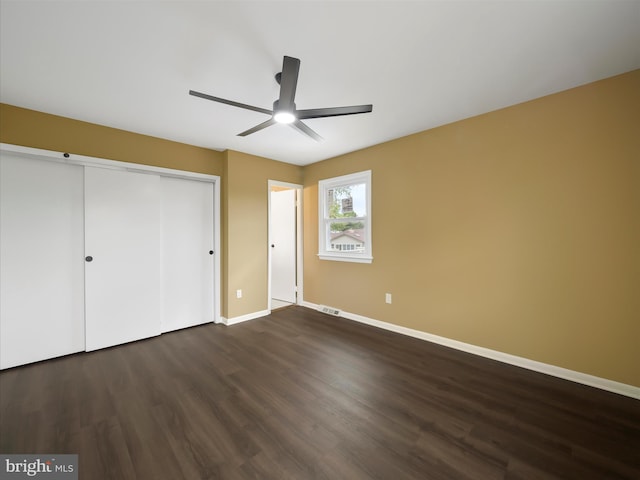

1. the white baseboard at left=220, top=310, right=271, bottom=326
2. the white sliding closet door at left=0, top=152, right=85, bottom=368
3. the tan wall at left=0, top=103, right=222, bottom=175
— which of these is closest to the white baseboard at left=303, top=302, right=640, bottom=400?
the white baseboard at left=220, top=310, right=271, bottom=326

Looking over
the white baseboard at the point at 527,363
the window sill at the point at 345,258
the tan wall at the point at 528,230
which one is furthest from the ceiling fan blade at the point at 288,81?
the white baseboard at the point at 527,363

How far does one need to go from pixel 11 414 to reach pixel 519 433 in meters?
3.52

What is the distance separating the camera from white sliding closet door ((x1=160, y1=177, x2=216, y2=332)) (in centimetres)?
341

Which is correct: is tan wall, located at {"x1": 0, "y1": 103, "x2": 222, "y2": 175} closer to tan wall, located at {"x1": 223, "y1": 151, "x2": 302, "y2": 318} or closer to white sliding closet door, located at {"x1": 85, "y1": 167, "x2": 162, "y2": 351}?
white sliding closet door, located at {"x1": 85, "y1": 167, "x2": 162, "y2": 351}

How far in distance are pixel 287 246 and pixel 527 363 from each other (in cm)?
375

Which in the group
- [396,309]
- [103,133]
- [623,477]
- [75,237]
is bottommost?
[623,477]

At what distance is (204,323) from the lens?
12.2 feet

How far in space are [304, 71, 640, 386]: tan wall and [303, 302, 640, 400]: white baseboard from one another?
48 mm

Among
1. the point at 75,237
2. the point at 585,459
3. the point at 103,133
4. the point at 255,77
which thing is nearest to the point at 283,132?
the point at 255,77

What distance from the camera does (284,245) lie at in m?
4.95

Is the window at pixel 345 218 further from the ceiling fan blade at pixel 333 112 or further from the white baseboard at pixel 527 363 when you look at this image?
the ceiling fan blade at pixel 333 112

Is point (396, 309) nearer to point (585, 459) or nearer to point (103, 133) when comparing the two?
point (585, 459)

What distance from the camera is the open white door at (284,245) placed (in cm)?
477

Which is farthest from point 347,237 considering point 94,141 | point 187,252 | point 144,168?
point 94,141
